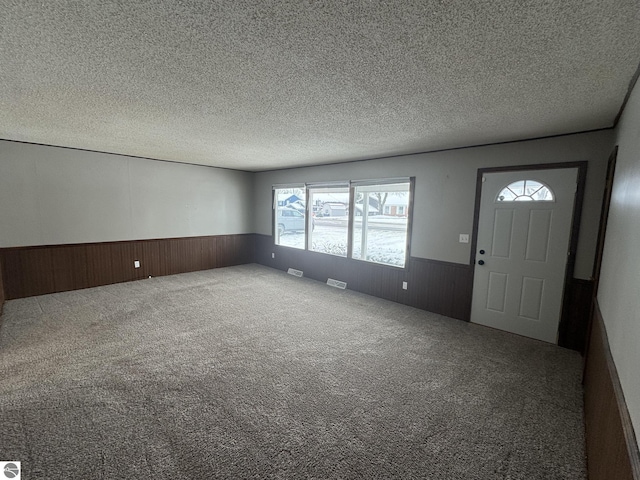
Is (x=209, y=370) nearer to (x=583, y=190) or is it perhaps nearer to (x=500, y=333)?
(x=500, y=333)

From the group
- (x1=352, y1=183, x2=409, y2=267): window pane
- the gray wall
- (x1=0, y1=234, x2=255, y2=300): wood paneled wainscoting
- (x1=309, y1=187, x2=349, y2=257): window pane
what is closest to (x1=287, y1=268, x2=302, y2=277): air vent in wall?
(x1=309, y1=187, x2=349, y2=257): window pane

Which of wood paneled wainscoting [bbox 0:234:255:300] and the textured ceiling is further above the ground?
the textured ceiling

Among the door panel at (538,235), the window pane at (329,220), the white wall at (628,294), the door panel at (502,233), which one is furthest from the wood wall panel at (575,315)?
the window pane at (329,220)

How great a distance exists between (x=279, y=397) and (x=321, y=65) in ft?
7.78

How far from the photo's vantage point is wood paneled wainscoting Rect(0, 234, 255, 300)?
14.2 feet

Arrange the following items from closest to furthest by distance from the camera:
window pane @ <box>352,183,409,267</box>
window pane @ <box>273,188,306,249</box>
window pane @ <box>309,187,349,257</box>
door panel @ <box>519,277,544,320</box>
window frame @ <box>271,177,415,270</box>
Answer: door panel @ <box>519,277,544,320</box>
window frame @ <box>271,177,415,270</box>
window pane @ <box>352,183,409,267</box>
window pane @ <box>309,187,349,257</box>
window pane @ <box>273,188,306,249</box>

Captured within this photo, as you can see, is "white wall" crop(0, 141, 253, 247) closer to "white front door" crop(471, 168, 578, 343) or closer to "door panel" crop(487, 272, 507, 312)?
"white front door" crop(471, 168, 578, 343)

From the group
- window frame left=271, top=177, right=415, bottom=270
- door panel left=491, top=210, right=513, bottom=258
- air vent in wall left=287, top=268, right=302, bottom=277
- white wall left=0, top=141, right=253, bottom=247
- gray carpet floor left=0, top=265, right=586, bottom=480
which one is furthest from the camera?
air vent in wall left=287, top=268, right=302, bottom=277

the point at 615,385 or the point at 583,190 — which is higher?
the point at 583,190

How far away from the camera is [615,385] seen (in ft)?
4.24

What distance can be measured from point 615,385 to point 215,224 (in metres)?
6.67

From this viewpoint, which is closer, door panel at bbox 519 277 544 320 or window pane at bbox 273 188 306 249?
door panel at bbox 519 277 544 320

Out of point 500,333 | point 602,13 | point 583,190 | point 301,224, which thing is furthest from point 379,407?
point 301,224

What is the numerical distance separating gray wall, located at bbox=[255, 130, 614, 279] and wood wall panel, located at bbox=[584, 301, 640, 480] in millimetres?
1785
